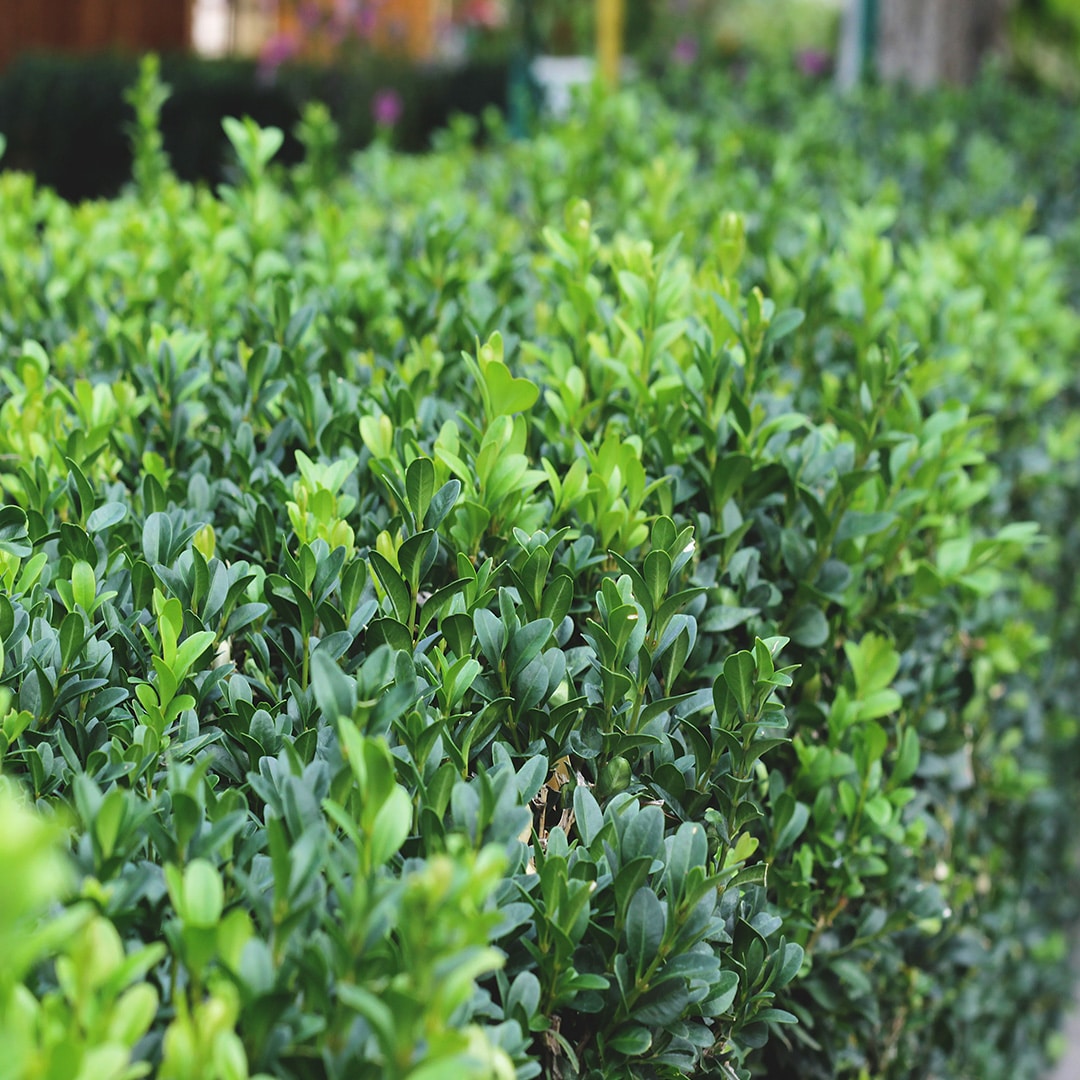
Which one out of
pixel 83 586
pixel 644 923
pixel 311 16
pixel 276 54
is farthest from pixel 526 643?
pixel 311 16

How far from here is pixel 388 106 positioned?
10.7m

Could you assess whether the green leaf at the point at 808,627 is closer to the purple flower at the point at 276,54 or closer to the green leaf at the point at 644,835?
the green leaf at the point at 644,835

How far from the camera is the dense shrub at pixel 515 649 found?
106 centimetres

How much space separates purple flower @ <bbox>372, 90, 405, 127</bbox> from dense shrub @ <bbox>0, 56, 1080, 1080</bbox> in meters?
7.74

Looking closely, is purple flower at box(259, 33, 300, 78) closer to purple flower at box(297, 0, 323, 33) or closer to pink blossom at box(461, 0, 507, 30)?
purple flower at box(297, 0, 323, 33)

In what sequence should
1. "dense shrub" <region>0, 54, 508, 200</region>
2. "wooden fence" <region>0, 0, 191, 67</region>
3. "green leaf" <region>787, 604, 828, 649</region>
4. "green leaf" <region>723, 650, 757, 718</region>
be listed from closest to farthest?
1. "green leaf" <region>723, 650, 757, 718</region>
2. "green leaf" <region>787, 604, 828, 649</region>
3. "dense shrub" <region>0, 54, 508, 200</region>
4. "wooden fence" <region>0, 0, 191, 67</region>

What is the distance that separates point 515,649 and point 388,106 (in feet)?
32.9

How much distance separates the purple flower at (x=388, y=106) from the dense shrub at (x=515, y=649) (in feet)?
25.4

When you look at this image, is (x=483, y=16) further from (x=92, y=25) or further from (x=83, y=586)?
(x=83, y=586)

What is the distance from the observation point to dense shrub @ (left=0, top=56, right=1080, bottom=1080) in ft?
3.47

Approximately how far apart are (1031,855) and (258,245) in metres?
2.26

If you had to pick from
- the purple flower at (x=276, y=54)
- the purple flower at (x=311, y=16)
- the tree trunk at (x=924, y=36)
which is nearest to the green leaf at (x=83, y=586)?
the tree trunk at (x=924, y=36)

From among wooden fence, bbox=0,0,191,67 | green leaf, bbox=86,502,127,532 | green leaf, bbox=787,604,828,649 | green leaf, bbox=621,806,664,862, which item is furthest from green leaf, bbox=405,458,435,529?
wooden fence, bbox=0,0,191,67

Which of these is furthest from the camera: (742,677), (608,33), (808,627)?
(608,33)
